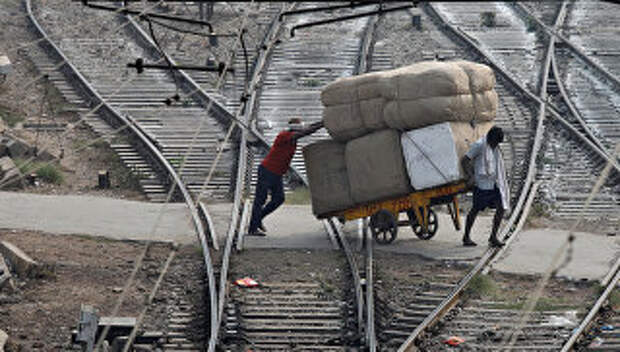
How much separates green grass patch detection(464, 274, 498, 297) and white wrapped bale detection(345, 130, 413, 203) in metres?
1.69

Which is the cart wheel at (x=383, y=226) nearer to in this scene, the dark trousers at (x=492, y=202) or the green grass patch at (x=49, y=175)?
the dark trousers at (x=492, y=202)

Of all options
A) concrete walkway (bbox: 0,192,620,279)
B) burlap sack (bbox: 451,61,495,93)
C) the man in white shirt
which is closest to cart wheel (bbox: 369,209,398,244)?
concrete walkway (bbox: 0,192,620,279)

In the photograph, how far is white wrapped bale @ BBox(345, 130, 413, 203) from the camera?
1502 centimetres

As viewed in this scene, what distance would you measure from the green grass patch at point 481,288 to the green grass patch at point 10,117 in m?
9.76

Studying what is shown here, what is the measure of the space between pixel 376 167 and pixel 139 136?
19.4 feet

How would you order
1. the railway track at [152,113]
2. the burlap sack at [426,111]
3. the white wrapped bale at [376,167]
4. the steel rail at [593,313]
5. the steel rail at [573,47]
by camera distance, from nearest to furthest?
1. the steel rail at [593,313]
2. the burlap sack at [426,111]
3. the white wrapped bale at [376,167]
4. the railway track at [152,113]
5. the steel rail at [573,47]

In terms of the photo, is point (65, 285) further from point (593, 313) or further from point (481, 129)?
point (593, 313)

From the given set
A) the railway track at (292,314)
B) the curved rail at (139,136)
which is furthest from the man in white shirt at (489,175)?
the curved rail at (139,136)

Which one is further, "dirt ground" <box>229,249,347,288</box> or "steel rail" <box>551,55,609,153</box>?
"steel rail" <box>551,55,609,153</box>

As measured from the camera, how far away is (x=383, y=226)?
1538 cm

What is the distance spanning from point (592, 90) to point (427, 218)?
335 inches

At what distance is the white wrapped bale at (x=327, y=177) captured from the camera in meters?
15.6

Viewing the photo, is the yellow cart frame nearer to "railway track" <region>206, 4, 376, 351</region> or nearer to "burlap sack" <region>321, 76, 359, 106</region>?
"railway track" <region>206, 4, 376, 351</region>

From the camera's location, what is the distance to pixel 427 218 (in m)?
15.4
